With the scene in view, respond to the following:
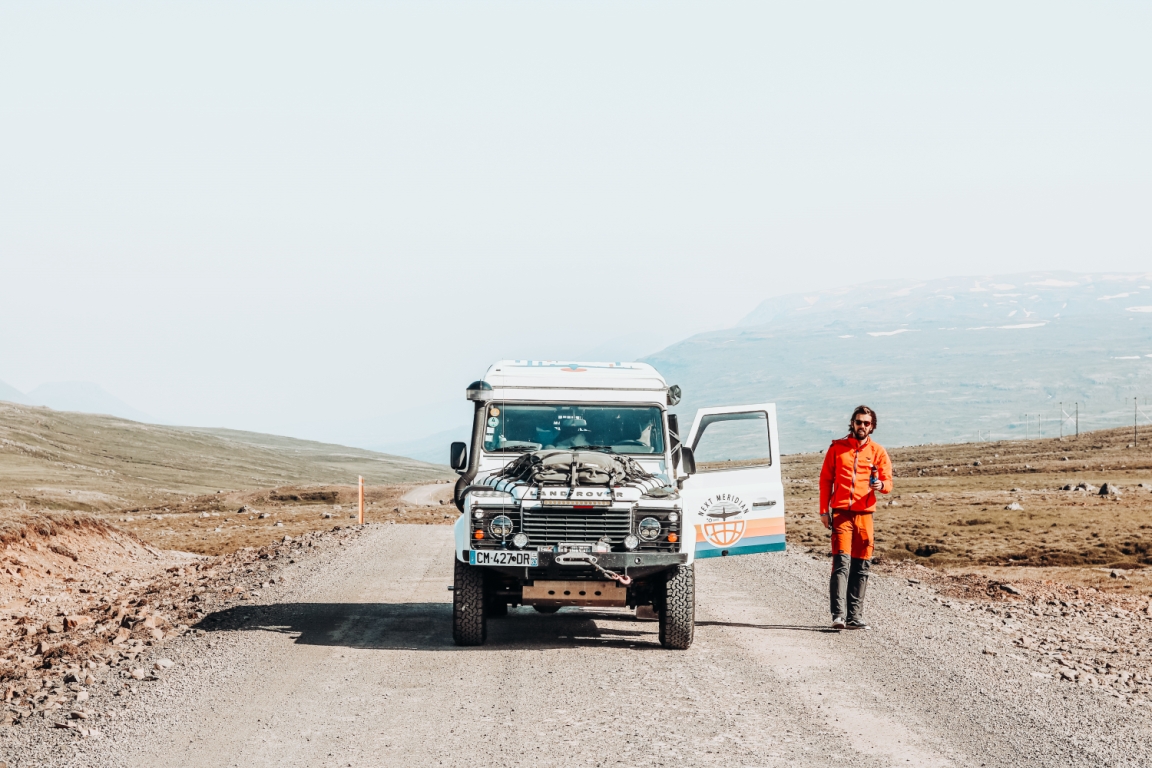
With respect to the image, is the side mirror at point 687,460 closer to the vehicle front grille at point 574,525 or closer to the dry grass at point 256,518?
the vehicle front grille at point 574,525

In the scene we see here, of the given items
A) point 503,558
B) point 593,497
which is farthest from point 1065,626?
point 503,558

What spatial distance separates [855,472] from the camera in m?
12.9

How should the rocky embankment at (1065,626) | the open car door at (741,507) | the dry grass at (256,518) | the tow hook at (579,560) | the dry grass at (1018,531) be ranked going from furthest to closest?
the dry grass at (256,518) → the dry grass at (1018,531) → the open car door at (741,507) → the tow hook at (579,560) → the rocky embankment at (1065,626)

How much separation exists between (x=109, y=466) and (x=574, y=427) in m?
139

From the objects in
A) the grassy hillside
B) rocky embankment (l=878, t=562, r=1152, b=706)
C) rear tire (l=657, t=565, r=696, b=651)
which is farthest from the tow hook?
the grassy hillside

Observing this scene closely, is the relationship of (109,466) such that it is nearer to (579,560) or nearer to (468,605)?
(468,605)

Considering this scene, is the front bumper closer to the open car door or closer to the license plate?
the license plate

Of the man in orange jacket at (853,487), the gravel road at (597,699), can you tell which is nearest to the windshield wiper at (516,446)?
the gravel road at (597,699)

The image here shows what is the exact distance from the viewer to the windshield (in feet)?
43.0

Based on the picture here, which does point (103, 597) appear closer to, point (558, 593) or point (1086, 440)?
point (558, 593)

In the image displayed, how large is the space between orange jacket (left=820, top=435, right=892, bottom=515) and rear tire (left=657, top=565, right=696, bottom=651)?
1.96 metres

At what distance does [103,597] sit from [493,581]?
38.4 ft

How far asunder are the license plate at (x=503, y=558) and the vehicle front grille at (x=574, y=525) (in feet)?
0.55

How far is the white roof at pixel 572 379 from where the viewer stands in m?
13.2
